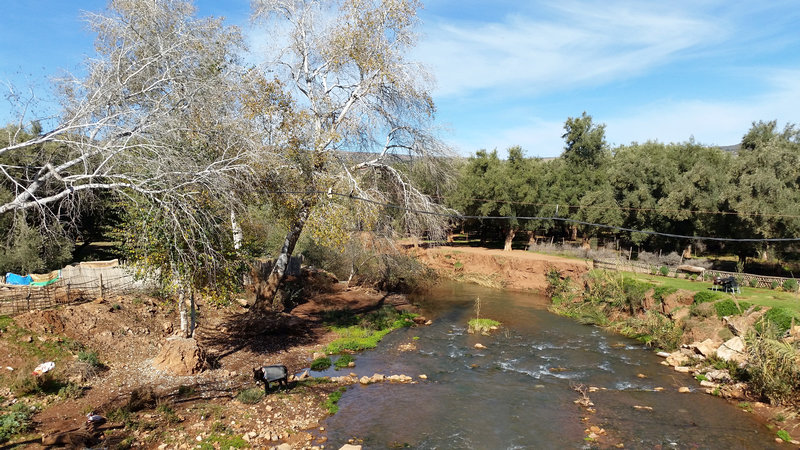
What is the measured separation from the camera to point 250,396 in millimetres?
12008

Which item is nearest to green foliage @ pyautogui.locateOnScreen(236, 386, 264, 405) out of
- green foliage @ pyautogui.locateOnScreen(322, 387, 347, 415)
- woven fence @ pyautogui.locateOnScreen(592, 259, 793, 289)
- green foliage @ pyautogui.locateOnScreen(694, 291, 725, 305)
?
green foliage @ pyautogui.locateOnScreen(322, 387, 347, 415)

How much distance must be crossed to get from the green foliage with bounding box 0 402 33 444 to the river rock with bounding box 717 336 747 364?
66.8 ft

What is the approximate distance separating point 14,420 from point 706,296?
23972 millimetres

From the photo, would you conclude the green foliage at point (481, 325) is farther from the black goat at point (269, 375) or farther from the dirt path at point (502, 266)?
the dirt path at point (502, 266)

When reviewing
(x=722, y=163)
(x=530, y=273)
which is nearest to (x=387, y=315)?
(x=530, y=273)

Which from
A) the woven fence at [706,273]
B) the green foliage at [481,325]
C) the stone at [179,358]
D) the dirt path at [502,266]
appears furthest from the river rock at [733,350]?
the stone at [179,358]

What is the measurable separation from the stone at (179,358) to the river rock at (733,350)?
1763 cm

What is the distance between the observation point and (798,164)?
28.0m


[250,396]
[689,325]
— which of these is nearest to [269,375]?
[250,396]

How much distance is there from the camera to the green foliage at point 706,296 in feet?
65.1

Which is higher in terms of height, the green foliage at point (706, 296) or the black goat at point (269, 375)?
the green foliage at point (706, 296)

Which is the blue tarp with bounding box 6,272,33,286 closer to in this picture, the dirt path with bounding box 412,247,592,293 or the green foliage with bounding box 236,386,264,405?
the green foliage with bounding box 236,386,264,405

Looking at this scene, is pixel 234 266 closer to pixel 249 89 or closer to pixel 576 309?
pixel 249 89

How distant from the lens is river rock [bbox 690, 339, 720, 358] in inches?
674
